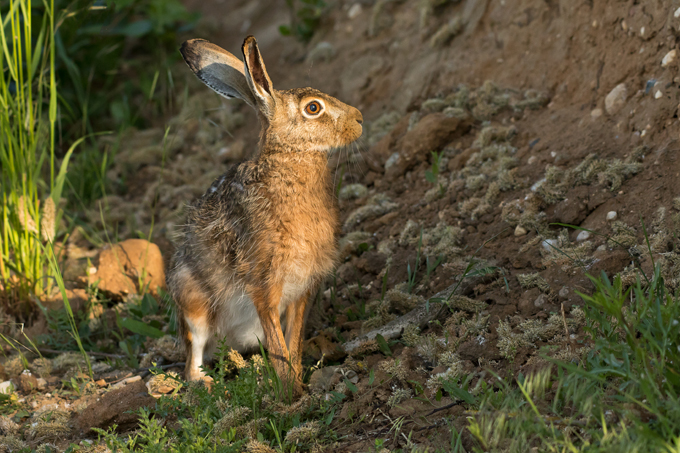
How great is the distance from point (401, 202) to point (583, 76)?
5.89 feet

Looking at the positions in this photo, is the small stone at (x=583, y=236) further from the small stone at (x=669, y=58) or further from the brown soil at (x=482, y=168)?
the small stone at (x=669, y=58)

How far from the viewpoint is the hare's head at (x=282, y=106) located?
382 cm

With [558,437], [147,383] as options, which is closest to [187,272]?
[147,383]

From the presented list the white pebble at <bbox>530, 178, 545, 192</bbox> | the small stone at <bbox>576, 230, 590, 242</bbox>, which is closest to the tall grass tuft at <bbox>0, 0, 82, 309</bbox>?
the white pebble at <bbox>530, 178, 545, 192</bbox>

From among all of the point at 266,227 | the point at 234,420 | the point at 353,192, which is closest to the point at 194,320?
the point at 266,227

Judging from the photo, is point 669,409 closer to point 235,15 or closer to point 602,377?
point 602,377

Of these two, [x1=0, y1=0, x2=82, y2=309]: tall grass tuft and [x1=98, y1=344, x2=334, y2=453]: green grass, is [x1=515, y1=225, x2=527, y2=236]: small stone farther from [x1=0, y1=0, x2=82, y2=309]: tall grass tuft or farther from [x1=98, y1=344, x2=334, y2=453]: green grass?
[x1=0, y1=0, x2=82, y2=309]: tall grass tuft

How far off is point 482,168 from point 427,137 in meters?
0.67

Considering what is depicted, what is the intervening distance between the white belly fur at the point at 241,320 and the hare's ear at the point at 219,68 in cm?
125

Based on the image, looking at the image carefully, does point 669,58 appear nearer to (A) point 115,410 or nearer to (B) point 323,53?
(A) point 115,410

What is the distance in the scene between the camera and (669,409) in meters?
2.33

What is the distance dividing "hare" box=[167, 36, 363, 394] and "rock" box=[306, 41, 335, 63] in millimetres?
3730

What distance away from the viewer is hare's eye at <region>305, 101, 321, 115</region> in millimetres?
3877

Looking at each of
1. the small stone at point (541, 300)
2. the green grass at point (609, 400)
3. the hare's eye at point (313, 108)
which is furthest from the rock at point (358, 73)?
the green grass at point (609, 400)
